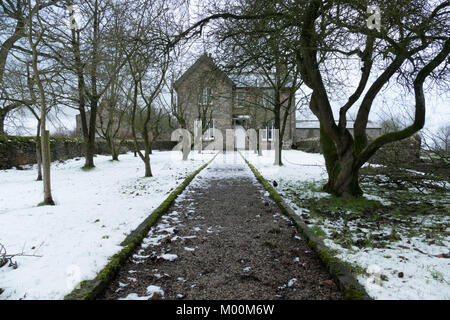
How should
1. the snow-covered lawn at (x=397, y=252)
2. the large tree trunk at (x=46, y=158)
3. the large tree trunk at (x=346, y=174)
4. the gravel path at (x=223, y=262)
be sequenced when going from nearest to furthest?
the snow-covered lawn at (x=397, y=252) → the gravel path at (x=223, y=262) → the large tree trunk at (x=46, y=158) → the large tree trunk at (x=346, y=174)

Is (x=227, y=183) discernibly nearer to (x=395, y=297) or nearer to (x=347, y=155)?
(x=347, y=155)

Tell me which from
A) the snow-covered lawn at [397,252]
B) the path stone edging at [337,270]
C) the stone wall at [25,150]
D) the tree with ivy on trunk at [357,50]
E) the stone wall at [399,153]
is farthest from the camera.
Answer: the stone wall at [25,150]

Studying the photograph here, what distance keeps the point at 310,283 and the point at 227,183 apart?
7.01 m

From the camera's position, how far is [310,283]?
277 cm

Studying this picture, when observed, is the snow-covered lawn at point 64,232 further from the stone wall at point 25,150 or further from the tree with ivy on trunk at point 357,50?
the stone wall at point 25,150

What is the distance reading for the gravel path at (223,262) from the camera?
2645 mm

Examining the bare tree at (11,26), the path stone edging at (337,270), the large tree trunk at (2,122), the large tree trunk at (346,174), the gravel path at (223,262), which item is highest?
the bare tree at (11,26)

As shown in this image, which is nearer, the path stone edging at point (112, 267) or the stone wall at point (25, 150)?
the path stone edging at point (112, 267)

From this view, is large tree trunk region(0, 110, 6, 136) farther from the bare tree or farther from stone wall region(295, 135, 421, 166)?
stone wall region(295, 135, 421, 166)

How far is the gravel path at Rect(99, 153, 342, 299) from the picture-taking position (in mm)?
2645

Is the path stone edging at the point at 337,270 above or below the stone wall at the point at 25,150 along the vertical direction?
below

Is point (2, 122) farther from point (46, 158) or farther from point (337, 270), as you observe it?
point (337, 270)

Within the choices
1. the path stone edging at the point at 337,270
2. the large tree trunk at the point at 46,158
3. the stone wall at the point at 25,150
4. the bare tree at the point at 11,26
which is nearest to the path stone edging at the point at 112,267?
the path stone edging at the point at 337,270
